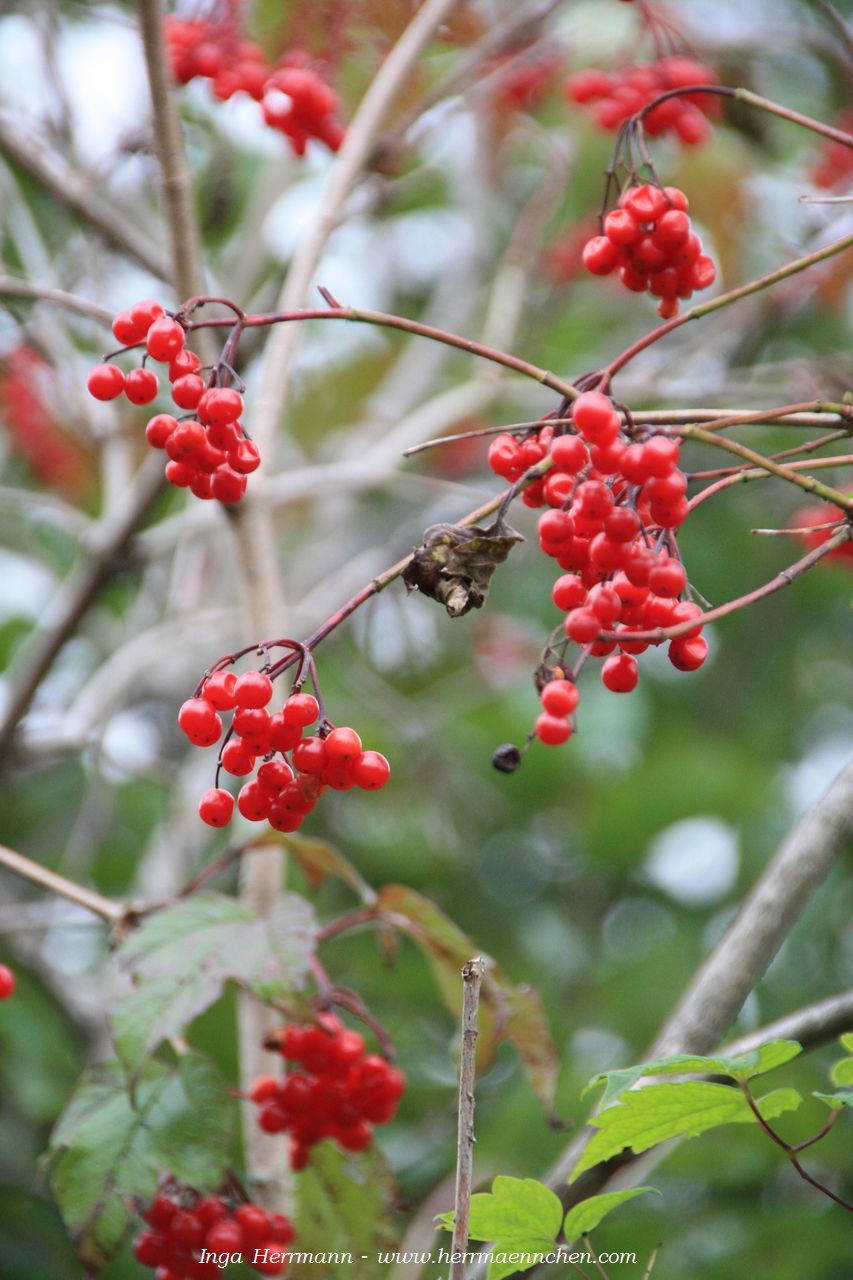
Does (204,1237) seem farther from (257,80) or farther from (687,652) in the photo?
(257,80)

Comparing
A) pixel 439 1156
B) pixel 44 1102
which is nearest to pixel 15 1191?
pixel 44 1102

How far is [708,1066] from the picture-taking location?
3.25 ft

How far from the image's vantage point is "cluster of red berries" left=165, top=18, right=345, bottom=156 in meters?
2.24

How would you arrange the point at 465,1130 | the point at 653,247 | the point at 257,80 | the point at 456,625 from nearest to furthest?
the point at 465,1130 → the point at 653,247 → the point at 257,80 → the point at 456,625

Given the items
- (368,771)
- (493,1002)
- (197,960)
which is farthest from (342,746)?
(493,1002)

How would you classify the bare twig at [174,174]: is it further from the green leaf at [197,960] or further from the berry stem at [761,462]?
the berry stem at [761,462]

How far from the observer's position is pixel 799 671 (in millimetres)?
3908

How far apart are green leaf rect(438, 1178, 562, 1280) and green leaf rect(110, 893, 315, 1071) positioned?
389 mm

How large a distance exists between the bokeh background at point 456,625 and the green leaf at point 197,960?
1.55 feet

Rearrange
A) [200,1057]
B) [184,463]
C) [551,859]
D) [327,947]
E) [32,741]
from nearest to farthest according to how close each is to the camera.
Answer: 1. [184,463]
2. [200,1057]
3. [32,741]
4. [327,947]
5. [551,859]

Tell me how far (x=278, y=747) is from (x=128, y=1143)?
655 mm

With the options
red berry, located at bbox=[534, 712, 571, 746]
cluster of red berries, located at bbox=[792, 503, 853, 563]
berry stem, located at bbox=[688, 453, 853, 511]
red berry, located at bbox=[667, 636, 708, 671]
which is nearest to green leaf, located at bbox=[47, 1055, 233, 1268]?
red berry, located at bbox=[534, 712, 571, 746]

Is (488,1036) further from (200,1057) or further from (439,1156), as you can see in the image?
(439,1156)

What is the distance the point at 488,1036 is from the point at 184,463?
82 cm
